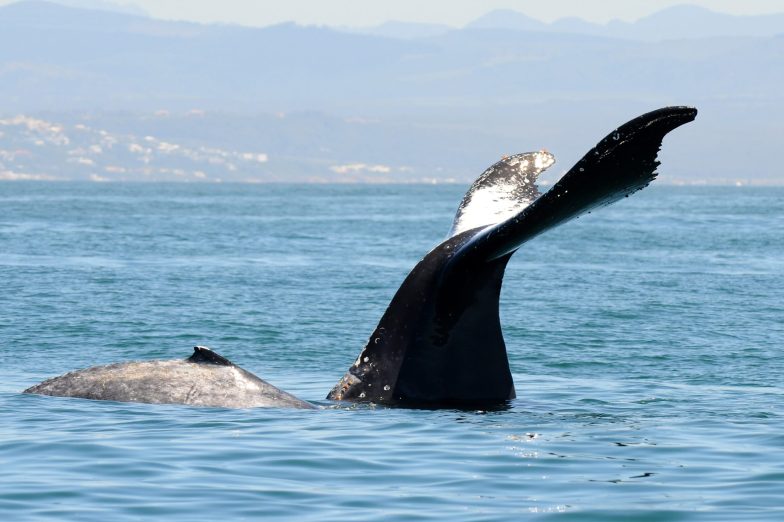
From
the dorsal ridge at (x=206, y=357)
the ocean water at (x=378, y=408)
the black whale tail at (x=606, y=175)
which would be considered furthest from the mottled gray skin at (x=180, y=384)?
the black whale tail at (x=606, y=175)

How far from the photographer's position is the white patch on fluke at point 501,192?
9531 millimetres

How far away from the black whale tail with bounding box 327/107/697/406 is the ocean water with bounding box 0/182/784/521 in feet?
1.10

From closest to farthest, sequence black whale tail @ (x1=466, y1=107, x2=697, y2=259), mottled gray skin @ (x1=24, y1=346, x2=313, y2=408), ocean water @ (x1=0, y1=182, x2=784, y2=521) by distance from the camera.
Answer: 1. black whale tail @ (x1=466, y1=107, x2=697, y2=259)
2. ocean water @ (x1=0, y1=182, x2=784, y2=521)
3. mottled gray skin @ (x1=24, y1=346, x2=313, y2=408)

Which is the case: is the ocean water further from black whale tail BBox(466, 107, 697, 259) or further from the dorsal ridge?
black whale tail BBox(466, 107, 697, 259)

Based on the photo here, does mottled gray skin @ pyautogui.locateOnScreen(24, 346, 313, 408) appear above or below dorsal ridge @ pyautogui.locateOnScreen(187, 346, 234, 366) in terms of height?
below

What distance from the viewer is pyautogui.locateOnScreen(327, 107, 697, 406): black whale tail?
27.0 feet

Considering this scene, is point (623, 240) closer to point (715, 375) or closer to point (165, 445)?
point (715, 375)

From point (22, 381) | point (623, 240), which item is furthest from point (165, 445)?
point (623, 240)

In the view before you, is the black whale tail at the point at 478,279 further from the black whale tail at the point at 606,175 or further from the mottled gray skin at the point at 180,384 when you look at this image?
the mottled gray skin at the point at 180,384

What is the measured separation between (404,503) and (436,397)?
159 cm

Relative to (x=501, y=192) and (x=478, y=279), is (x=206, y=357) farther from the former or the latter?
(x=501, y=192)

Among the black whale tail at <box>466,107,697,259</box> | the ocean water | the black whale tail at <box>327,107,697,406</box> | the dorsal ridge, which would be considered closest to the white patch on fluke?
the black whale tail at <box>327,107,697,406</box>

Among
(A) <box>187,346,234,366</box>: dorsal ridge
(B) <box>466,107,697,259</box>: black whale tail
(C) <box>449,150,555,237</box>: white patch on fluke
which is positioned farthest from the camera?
(A) <box>187,346,234,366</box>: dorsal ridge

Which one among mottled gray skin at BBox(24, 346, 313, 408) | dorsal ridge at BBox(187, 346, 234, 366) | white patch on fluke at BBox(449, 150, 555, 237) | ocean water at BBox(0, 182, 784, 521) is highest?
white patch on fluke at BBox(449, 150, 555, 237)
